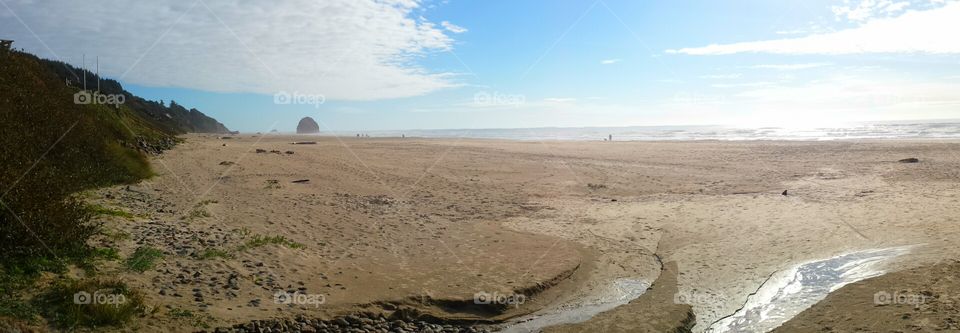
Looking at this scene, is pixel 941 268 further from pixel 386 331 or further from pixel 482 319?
pixel 386 331

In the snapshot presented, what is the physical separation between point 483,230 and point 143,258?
24.4 ft

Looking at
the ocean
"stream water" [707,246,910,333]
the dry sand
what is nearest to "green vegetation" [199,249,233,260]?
the dry sand

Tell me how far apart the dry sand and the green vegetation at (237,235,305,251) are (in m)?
0.20

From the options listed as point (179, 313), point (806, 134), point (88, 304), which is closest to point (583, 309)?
point (179, 313)

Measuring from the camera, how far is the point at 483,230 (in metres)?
13.3

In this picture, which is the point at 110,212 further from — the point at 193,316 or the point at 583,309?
the point at 583,309

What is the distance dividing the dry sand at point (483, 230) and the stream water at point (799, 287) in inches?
10.3

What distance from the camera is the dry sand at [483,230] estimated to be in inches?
324

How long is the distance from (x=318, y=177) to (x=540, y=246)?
1137cm

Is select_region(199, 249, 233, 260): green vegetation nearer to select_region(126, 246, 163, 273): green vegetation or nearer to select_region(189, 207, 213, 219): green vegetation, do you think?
select_region(126, 246, 163, 273): green vegetation

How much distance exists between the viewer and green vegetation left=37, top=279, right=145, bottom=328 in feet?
19.2

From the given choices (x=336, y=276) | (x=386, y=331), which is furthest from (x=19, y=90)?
(x=386, y=331)

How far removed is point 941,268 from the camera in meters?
8.88

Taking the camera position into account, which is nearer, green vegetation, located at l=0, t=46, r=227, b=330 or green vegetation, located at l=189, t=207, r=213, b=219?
green vegetation, located at l=0, t=46, r=227, b=330
